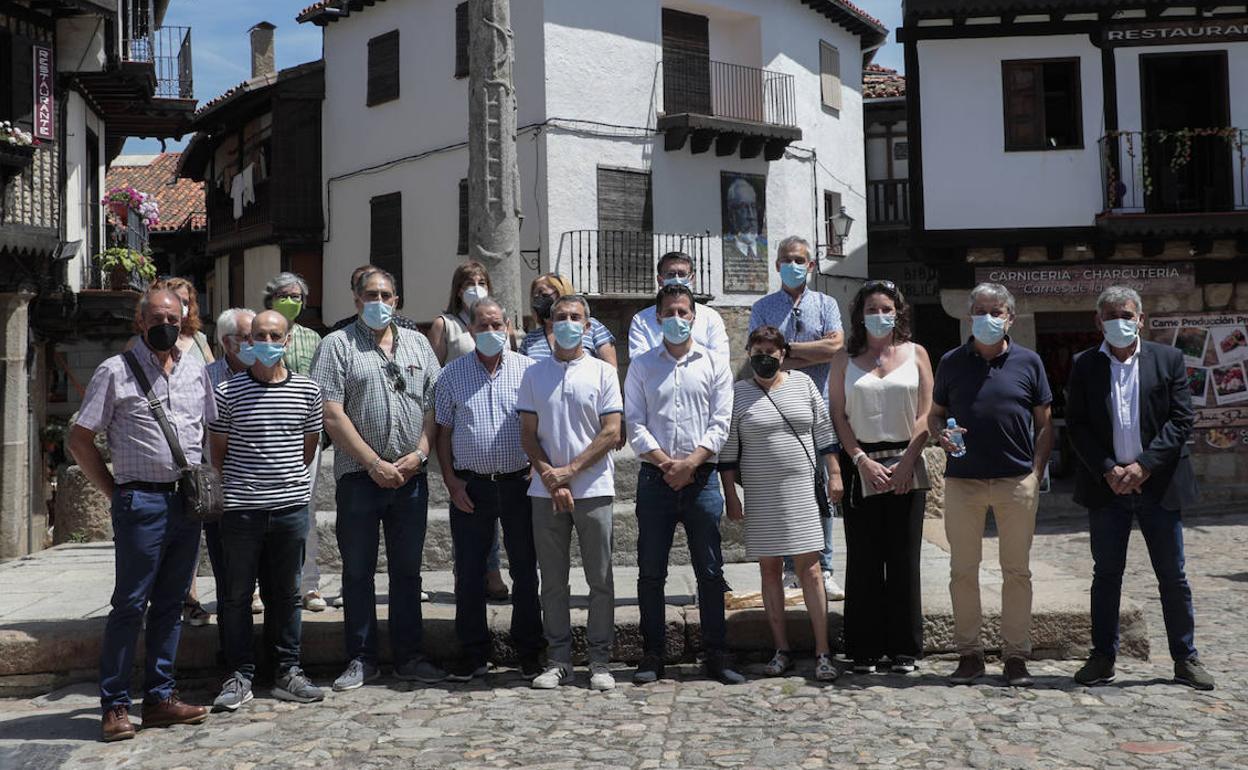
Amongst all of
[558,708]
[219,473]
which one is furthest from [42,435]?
[558,708]

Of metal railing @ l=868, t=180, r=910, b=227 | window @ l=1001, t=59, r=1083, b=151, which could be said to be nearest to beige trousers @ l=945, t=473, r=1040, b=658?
window @ l=1001, t=59, r=1083, b=151

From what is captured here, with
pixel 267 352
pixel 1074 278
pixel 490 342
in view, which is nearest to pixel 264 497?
pixel 267 352

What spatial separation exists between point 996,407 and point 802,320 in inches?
50.0

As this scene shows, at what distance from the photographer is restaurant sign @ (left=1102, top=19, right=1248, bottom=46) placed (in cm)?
1616

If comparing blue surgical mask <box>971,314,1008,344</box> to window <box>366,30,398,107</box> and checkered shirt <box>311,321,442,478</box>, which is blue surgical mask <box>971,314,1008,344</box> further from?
window <box>366,30,398,107</box>

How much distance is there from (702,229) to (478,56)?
11.8m

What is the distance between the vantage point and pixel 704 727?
5.07 meters

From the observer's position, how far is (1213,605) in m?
8.33

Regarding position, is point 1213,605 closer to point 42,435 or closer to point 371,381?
point 371,381

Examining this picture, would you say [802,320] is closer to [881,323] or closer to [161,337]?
[881,323]

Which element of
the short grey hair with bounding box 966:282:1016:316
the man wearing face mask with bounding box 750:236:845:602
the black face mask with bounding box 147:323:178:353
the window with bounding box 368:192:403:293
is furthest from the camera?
the window with bounding box 368:192:403:293

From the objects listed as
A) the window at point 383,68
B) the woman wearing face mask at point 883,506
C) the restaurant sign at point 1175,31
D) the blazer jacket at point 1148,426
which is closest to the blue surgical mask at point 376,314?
the woman wearing face mask at point 883,506

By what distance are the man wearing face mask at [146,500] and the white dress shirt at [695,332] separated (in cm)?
228

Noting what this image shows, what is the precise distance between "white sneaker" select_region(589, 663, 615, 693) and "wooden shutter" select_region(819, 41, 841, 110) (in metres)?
18.7
